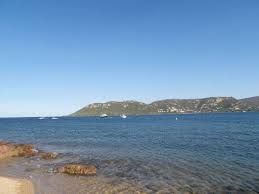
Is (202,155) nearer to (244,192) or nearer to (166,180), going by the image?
(166,180)

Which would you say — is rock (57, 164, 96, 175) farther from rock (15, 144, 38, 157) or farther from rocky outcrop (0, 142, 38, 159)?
rocky outcrop (0, 142, 38, 159)

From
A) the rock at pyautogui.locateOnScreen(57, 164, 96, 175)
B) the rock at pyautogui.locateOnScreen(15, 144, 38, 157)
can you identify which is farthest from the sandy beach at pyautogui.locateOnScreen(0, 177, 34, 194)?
the rock at pyautogui.locateOnScreen(15, 144, 38, 157)

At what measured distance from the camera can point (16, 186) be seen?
1061 inches

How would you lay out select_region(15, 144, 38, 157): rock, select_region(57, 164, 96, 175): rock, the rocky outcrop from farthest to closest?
select_region(15, 144, 38, 157): rock
the rocky outcrop
select_region(57, 164, 96, 175): rock

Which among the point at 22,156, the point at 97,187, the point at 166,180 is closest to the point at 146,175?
the point at 166,180

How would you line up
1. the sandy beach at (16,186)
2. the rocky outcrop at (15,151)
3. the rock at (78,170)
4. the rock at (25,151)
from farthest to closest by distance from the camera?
the rock at (25,151), the rocky outcrop at (15,151), the rock at (78,170), the sandy beach at (16,186)

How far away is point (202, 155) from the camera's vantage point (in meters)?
43.7

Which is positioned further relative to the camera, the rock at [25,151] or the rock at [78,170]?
the rock at [25,151]

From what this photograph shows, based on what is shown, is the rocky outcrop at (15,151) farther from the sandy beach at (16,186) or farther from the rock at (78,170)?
the sandy beach at (16,186)

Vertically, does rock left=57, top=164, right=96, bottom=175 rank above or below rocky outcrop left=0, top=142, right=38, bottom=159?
below

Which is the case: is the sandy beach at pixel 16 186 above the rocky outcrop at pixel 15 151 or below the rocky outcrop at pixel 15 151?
below


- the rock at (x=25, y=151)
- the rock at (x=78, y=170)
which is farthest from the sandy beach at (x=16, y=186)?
the rock at (x=25, y=151)

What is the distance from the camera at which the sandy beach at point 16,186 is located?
24959 millimetres

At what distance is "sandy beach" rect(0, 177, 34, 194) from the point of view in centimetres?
2496
